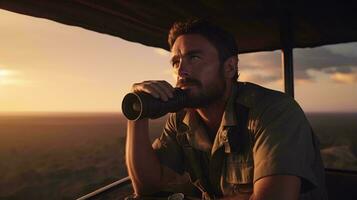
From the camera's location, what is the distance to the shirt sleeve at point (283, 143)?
5.38ft

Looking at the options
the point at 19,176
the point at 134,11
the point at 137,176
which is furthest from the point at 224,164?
the point at 19,176

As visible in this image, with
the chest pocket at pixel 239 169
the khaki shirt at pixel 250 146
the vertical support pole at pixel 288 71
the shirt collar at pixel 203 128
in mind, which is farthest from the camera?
the vertical support pole at pixel 288 71

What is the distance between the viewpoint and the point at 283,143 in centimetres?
168

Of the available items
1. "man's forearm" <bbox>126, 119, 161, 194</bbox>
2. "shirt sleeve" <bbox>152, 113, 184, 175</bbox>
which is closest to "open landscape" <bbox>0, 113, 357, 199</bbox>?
"shirt sleeve" <bbox>152, 113, 184, 175</bbox>

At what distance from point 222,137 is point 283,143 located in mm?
450

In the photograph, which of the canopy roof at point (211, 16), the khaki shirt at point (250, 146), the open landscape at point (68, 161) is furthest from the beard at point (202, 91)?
the open landscape at point (68, 161)

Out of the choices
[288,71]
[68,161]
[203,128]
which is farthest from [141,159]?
[68,161]

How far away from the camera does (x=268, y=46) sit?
4.30 metres

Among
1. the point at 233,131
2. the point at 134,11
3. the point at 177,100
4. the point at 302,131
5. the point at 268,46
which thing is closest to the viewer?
the point at 302,131

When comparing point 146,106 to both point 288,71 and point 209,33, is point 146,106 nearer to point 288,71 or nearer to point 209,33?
point 209,33

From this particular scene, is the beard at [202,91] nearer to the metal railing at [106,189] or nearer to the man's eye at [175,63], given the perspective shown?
the man's eye at [175,63]

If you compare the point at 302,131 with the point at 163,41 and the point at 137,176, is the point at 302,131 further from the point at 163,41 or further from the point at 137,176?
the point at 163,41

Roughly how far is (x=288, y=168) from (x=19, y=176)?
221ft

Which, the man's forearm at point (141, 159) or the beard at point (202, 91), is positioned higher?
the beard at point (202, 91)
